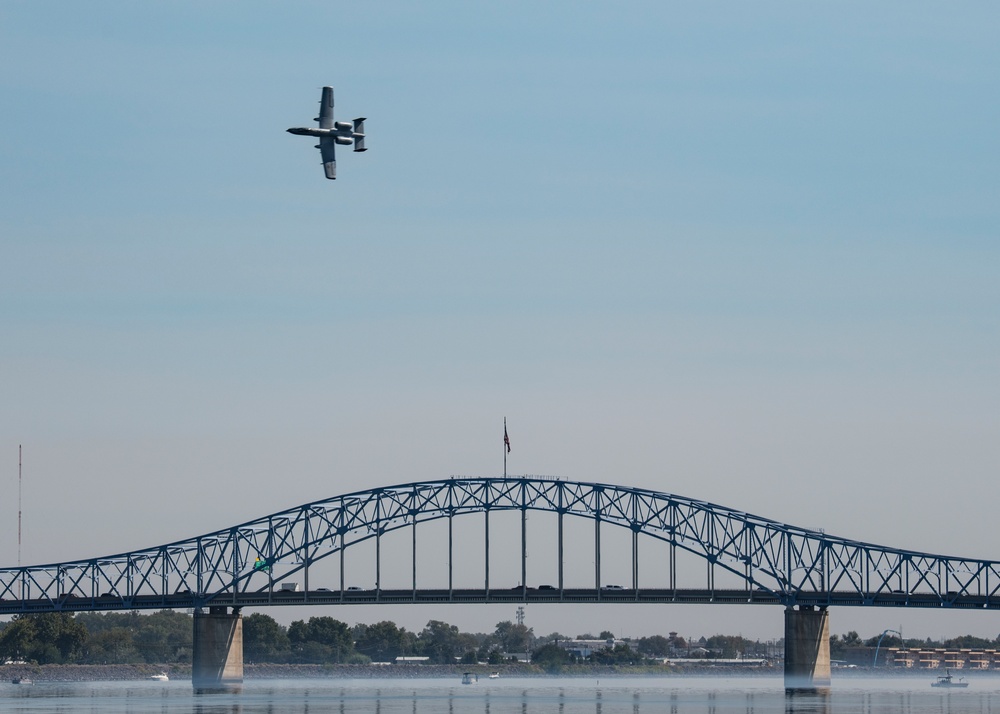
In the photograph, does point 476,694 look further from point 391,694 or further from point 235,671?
point 235,671

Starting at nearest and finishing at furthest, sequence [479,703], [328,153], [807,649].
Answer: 1. [328,153]
2. [479,703]
3. [807,649]

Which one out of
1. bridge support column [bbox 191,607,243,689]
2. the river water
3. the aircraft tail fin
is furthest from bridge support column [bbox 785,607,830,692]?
the aircraft tail fin

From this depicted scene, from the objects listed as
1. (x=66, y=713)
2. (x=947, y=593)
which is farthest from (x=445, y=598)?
(x=66, y=713)

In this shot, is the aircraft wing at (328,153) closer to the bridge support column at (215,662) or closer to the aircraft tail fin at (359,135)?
the aircraft tail fin at (359,135)

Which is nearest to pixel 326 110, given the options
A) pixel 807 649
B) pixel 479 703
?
pixel 479 703

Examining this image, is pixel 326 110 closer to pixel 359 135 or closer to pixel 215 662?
pixel 359 135

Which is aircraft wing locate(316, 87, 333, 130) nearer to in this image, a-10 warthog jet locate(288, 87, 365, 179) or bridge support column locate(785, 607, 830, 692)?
a-10 warthog jet locate(288, 87, 365, 179)
